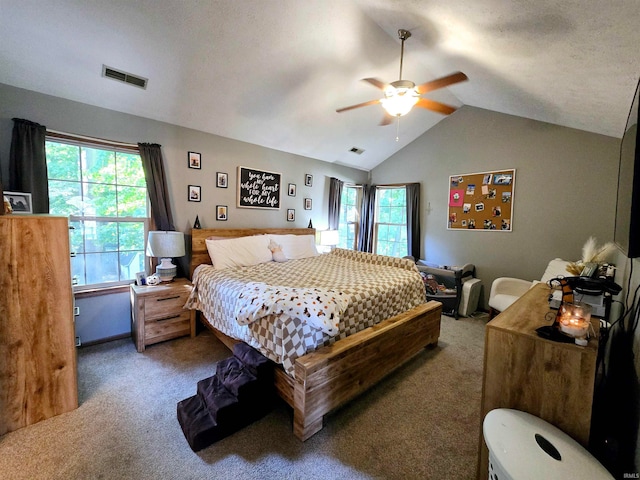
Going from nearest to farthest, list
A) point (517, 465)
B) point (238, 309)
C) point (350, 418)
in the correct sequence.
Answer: point (517, 465) < point (350, 418) < point (238, 309)

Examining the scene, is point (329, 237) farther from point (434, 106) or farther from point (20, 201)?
point (20, 201)

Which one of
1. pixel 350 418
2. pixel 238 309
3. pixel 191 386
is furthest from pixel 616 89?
pixel 191 386

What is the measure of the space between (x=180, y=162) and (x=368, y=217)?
3.42m

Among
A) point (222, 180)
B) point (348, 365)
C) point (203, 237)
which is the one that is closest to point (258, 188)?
point (222, 180)

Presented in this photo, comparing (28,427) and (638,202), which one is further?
(28,427)

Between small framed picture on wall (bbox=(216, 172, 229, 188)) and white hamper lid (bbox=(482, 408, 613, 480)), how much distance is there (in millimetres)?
3480

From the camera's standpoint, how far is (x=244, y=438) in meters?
1.64

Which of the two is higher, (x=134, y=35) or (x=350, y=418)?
(x=134, y=35)

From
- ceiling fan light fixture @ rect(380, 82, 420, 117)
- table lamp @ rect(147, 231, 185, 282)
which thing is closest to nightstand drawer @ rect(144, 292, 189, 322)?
table lamp @ rect(147, 231, 185, 282)

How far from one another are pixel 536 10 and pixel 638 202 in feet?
3.76

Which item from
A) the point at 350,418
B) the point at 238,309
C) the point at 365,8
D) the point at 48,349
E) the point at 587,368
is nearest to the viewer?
the point at 587,368

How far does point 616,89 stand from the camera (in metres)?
1.81

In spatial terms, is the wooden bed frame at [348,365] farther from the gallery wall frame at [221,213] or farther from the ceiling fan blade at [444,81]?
the ceiling fan blade at [444,81]

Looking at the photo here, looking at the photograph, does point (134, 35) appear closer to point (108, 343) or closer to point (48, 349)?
point (48, 349)
